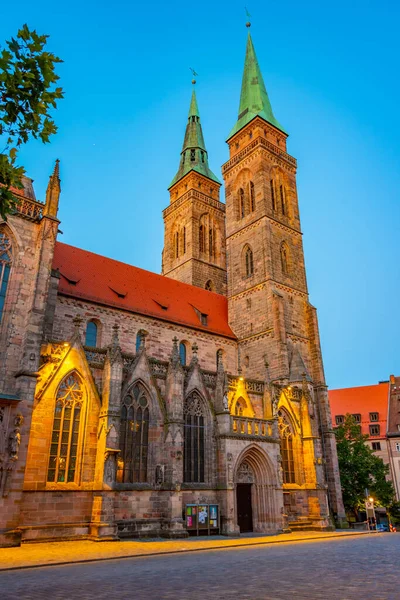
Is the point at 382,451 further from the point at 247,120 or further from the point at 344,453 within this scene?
the point at 247,120

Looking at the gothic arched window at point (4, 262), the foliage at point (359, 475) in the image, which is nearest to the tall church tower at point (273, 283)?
the foliage at point (359, 475)

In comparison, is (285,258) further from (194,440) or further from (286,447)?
(194,440)

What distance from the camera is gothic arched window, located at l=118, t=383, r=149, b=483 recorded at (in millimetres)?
17984

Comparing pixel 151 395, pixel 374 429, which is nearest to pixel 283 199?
pixel 374 429

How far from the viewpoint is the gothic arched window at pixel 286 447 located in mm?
24344

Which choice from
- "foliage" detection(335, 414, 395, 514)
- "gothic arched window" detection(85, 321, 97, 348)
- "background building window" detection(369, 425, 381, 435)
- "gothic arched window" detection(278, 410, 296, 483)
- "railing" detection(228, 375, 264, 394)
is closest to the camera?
"railing" detection(228, 375, 264, 394)

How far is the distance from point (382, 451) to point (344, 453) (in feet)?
41.7

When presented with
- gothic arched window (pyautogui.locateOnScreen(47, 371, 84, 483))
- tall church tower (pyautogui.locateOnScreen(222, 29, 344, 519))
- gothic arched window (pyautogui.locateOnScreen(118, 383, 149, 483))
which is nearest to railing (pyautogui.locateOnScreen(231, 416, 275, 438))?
tall church tower (pyautogui.locateOnScreen(222, 29, 344, 519))

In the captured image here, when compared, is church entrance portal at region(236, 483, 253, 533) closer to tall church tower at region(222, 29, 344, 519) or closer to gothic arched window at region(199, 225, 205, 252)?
tall church tower at region(222, 29, 344, 519)

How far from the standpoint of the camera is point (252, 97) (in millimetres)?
41500

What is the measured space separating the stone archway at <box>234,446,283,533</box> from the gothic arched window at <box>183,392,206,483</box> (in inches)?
68.5

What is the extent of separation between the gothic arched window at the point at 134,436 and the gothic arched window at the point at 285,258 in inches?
705

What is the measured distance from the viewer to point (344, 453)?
103 feet

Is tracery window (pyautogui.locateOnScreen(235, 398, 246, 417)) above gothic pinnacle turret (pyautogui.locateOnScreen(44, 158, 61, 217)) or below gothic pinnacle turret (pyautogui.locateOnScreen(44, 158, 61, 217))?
below
